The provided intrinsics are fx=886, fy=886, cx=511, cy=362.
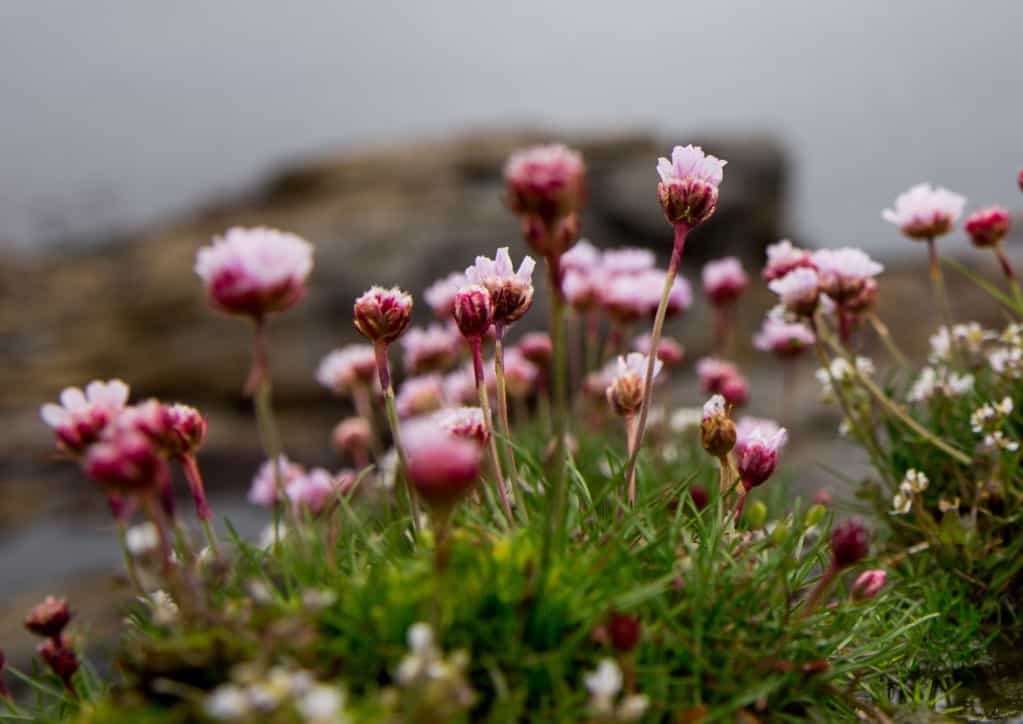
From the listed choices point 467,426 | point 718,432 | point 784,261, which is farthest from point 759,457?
point 784,261

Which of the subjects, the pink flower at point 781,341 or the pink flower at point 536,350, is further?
the pink flower at point 536,350

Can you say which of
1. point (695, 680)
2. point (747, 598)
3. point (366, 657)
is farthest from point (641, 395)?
point (366, 657)

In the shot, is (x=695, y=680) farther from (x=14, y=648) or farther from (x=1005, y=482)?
(x=14, y=648)

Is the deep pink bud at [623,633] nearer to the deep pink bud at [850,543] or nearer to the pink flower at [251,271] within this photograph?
the deep pink bud at [850,543]

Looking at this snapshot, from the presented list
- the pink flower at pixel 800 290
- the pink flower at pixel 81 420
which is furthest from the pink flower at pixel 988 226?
the pink flower at pixel 81 420

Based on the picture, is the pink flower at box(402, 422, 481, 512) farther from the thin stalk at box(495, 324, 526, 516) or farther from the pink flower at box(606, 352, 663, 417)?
the pink flower at box(606, 352, 663, 417)

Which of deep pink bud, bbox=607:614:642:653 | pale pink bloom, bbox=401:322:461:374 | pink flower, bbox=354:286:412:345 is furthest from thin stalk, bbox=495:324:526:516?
pale pink bloom, bbox=401:322:461:374
